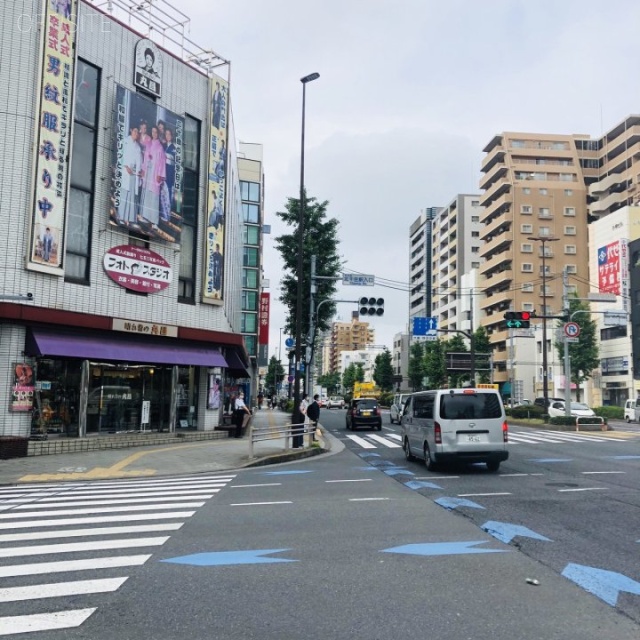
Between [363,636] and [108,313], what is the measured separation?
57.2 feet

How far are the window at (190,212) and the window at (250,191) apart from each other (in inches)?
1658

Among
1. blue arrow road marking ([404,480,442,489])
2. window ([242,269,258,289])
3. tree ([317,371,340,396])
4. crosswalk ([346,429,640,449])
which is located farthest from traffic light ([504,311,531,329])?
tree ([317,371,340,396])

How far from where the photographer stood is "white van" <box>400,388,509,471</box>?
1424 centimetres

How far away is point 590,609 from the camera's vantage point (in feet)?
16.6

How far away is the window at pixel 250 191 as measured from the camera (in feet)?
217

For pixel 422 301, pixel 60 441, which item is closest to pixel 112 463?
pixel 60 441

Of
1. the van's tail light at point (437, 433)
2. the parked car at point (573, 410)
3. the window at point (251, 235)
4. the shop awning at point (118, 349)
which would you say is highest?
the window at point (251, 235)

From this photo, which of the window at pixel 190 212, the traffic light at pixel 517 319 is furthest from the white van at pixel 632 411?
the window at pixel 190 212

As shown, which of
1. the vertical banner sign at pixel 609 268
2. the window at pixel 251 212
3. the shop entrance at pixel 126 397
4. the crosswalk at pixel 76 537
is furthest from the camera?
the window at pixel 251 212

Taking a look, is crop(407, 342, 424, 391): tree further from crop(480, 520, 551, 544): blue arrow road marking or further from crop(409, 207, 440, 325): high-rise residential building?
crop(480, 520, 551, 544): blue arrow road marking

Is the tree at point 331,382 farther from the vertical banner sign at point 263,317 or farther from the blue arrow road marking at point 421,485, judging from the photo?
the blue arrow road marking at point 421,485

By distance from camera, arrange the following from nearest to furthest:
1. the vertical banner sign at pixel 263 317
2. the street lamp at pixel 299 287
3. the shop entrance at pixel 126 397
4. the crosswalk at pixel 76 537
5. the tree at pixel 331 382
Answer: the crosswalk at pixel 76 537
the shop entrance at pixel 126 397
the street lamp at pixel 299 287
the vertical banner sign at pixel 263 317
the tree at pixel 331 382

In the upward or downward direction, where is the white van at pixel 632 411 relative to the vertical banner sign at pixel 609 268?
downward

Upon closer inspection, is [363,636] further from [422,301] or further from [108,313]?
[422,301]
